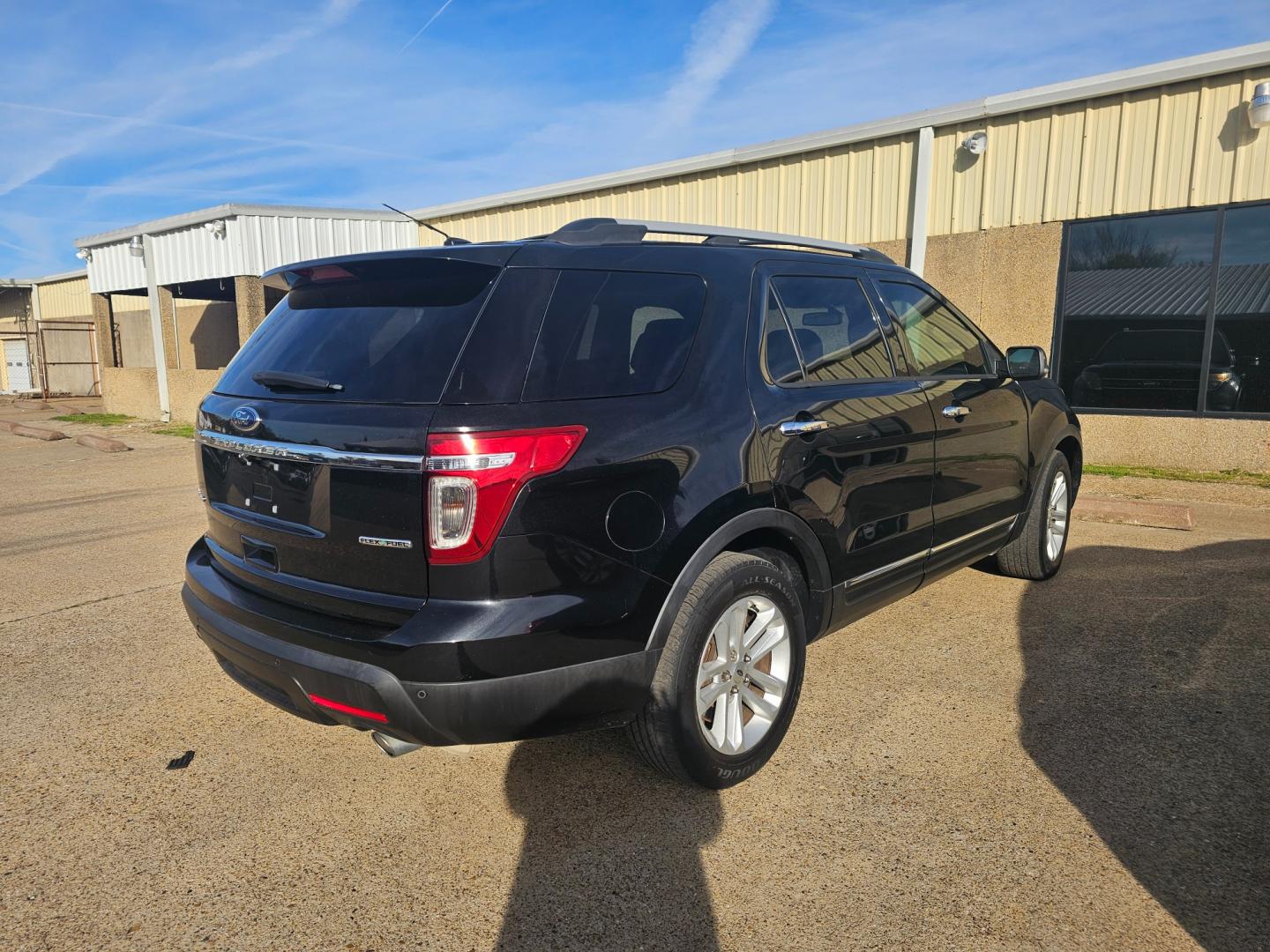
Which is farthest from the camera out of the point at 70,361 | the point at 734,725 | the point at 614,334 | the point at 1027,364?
the point at 70,361

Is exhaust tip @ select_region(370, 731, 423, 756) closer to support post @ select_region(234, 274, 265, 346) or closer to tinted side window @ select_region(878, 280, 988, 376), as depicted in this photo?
tinted side window @ select_region(878, 280, 988, 376)

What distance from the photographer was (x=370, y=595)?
2422mm

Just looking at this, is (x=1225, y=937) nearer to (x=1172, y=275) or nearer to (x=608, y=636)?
(x=608, y=636)

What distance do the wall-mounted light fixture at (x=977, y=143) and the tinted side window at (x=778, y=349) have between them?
7238mm

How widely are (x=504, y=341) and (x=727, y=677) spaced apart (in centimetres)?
136

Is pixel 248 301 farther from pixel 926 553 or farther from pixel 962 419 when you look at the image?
pixel 926 553

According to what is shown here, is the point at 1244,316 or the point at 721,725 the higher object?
the point at 1244,316

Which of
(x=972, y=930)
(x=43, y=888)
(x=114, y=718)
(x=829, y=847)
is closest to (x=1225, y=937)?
(x=972, y=930)

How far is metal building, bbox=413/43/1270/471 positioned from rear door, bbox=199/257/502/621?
8347mm

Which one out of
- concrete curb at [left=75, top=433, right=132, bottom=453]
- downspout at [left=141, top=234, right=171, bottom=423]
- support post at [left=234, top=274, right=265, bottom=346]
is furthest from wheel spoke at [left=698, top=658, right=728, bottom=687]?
downspout at [left=141, top=234, right=171, bottom=423]

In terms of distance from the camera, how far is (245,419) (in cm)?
273

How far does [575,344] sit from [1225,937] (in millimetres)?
2352

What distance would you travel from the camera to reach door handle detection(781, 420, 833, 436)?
9.96 feet

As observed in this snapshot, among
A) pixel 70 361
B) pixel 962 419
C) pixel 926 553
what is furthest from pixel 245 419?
pixel 70 361
